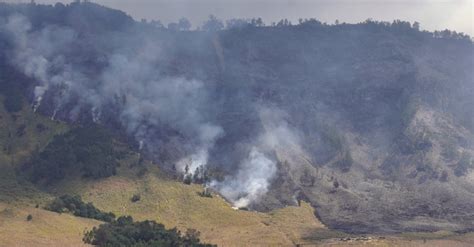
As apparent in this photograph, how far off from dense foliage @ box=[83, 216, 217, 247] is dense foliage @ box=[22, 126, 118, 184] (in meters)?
36.2

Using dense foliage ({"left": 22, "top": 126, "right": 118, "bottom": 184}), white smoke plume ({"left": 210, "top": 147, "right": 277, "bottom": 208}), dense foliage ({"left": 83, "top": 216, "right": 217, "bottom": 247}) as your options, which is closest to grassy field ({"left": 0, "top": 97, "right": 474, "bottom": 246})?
dense foliage ({"left": 22, "top": 126, "right": 118, "bottom": 184})

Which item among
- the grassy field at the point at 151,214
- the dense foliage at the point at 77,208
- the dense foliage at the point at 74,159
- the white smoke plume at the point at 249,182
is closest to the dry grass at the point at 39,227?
the grassy field at the point at 151,214

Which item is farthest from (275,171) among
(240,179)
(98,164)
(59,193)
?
(59,193)

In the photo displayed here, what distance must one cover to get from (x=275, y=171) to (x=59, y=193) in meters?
65.3

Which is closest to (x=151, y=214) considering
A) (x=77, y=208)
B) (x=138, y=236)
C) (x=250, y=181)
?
(x=77, y=208)

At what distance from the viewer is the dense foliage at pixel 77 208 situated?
468 ft

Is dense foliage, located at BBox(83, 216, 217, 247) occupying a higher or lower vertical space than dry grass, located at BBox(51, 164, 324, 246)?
lower

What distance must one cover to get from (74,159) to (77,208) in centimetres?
3176

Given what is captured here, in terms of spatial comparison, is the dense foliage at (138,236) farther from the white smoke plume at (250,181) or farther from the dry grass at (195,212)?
the white smoke plume at (250,181)

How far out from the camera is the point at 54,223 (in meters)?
130

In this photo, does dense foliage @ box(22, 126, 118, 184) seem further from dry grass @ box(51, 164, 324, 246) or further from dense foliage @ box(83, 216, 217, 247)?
dense foliage @ box(83, 216, 217, 247)

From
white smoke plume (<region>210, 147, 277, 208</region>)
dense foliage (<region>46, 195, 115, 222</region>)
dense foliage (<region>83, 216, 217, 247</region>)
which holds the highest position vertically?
white smoke plume (<region>210, 147, 277, 208</region>)

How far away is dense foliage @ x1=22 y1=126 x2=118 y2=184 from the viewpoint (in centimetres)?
16775

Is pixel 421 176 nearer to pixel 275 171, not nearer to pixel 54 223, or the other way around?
pixel 275 171
